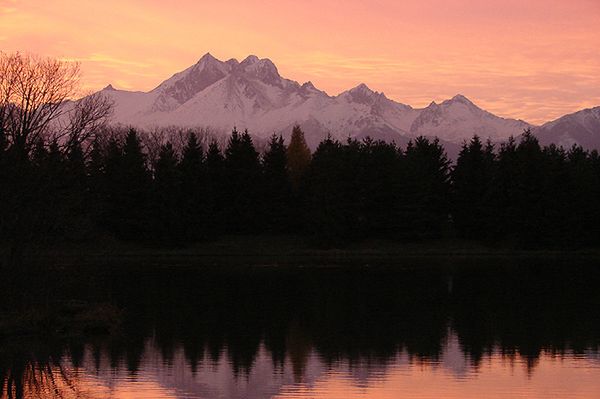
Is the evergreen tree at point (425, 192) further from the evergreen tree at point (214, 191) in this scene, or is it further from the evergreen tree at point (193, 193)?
the evergreen tree at point (193, 193)

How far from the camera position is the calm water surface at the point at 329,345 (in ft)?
74.8

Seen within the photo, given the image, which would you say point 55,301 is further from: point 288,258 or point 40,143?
point 288,258

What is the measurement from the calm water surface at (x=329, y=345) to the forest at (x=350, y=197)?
1515 inches

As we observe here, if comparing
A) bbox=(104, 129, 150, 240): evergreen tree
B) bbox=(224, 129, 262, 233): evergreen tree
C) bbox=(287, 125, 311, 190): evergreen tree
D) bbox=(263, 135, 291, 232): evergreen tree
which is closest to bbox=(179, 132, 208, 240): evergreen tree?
bbox=(224, 129, 262, 233): evergreen tree

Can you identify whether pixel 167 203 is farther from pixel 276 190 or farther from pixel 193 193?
pixel 276 190

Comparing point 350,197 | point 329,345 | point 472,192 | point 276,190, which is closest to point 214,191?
point 276,190

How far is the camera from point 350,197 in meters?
93.9

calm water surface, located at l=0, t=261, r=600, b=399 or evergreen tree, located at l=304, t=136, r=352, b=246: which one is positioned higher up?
evergreen tree, located at l=304, t=136, r=352, b=246

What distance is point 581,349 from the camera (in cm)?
2873

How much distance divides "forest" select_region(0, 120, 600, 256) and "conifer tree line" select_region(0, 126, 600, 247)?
0.10 m

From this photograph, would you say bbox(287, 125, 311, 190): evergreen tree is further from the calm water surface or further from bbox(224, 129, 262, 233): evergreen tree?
the calm water surface

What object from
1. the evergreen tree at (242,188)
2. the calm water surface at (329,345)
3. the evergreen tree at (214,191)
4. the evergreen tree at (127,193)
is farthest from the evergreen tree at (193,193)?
the calm water surface at (329,345)

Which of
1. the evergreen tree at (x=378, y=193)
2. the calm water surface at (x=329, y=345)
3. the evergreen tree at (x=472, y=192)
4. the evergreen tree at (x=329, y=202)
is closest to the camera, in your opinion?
the calm water surface at (x=329, y=345)

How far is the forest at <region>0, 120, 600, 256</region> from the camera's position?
297 ft
